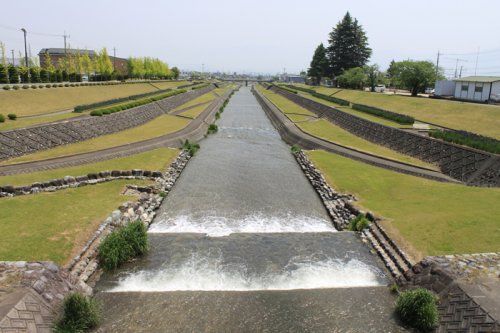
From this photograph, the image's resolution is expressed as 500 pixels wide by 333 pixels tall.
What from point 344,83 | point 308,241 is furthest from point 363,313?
point 344,83

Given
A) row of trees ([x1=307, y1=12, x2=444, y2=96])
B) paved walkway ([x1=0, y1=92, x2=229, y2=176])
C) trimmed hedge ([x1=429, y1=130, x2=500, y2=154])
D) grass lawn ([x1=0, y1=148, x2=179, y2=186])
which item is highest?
row of trees ([x1=307, y1=12, x2=444, y2=96])

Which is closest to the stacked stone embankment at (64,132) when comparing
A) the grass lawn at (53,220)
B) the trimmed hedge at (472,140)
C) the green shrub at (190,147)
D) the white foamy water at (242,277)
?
the green shrub at (190,147)

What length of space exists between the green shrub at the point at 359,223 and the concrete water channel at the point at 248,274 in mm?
879

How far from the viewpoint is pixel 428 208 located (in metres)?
19.5

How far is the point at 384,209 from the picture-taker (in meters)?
20.2

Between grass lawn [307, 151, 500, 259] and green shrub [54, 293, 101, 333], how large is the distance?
12828 millimetres

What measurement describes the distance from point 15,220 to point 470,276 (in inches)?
755

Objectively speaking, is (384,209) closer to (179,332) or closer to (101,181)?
(179,332)

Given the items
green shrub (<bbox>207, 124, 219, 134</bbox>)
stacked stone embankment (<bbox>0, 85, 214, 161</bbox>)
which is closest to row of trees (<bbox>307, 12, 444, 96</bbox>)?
green shrub (<bbox>207, 124, 219, 134</bbox>)

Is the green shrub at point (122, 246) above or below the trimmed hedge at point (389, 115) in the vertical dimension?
below

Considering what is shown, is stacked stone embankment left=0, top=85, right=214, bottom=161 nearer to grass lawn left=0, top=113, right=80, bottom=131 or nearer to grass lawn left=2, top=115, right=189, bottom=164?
grass lawn left=2, top=115, right=189, bottom=164

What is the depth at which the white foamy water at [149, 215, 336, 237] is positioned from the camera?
1988 cm

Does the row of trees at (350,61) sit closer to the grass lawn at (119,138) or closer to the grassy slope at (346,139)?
the grassy slope at (346,139)

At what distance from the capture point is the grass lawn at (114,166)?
2248 centimetres
